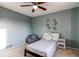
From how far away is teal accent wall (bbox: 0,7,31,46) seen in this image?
11.8 feet

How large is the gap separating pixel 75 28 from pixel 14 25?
3410mm

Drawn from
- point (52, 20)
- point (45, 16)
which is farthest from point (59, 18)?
point (45, 16)

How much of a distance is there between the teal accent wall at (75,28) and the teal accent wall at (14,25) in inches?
118

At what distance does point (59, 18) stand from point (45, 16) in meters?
1.03

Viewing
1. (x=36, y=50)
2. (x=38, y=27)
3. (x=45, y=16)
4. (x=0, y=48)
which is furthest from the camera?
(x=38, y=27)

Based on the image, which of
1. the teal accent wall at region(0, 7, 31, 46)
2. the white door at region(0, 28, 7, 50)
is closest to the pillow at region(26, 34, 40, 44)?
the teal accent wall at region(0, 7, 31, 46)

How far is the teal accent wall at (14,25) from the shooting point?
3602mm

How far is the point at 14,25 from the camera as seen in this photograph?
4133 millimetres

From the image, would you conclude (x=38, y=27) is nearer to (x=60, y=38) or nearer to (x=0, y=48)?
(x=60, y=38)

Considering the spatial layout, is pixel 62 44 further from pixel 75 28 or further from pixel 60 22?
pixel 60 22

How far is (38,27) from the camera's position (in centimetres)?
545

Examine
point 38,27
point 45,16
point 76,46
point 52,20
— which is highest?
point 45,16

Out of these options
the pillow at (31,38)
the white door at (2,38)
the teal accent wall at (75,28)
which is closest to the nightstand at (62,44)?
the teal accent wall at (75,28)

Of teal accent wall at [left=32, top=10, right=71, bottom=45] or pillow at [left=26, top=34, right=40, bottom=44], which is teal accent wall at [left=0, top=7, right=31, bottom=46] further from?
teal accent wall at [left=32, top=10, right=71, bottom=45]
